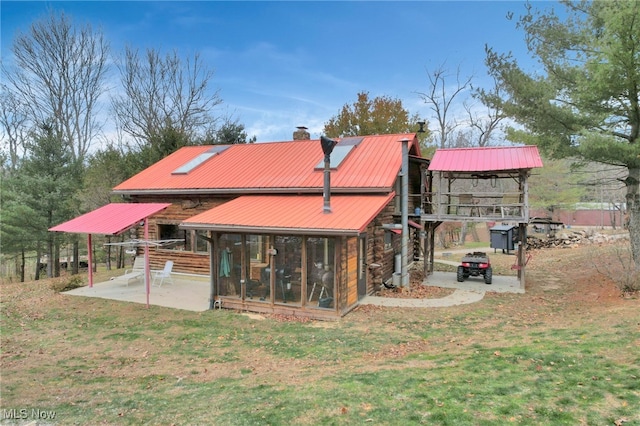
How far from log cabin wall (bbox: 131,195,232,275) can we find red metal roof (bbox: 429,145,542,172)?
26.8ft

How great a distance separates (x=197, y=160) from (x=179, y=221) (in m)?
3.48

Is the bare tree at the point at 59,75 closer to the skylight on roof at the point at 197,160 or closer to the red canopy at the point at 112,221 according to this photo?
the skylight on roof at the point at 197,160

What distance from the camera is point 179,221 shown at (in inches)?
610

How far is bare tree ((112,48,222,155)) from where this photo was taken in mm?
32031

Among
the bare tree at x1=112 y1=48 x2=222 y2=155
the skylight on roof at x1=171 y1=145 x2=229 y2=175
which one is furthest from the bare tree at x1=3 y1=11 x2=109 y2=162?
the skylight on roof at x1=171 y1=145 x2=229 y2=175

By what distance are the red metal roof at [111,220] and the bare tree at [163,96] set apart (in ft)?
61.2

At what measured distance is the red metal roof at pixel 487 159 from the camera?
41.1 ft

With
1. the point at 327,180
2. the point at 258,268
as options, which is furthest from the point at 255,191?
the point at 258,268

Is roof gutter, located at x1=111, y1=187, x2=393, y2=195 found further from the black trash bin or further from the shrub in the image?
the black trash bin

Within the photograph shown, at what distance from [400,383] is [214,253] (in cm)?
740

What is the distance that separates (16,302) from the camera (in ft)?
→ 41.5

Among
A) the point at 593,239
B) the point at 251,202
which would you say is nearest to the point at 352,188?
the point at 251,202
